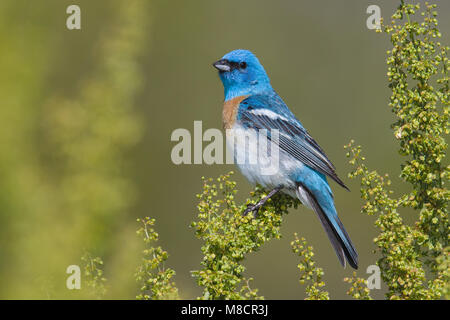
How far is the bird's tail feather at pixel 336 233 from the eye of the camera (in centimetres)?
370

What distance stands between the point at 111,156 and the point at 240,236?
1.54m

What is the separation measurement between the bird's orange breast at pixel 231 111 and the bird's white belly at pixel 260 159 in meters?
0.07

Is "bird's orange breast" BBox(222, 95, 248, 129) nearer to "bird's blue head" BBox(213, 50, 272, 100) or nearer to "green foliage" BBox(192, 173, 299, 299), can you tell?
"bird's blue head" BBox(213, 50, 272, 100)

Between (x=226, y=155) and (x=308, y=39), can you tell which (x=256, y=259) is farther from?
(x=308, y=39)

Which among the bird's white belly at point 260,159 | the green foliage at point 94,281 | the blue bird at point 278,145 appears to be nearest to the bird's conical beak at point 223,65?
the blue bird at point 278,145

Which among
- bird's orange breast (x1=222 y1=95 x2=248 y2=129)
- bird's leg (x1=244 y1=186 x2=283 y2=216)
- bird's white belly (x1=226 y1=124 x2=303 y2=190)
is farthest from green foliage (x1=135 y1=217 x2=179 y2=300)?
bird's orange breast (x1=222 y1=95 x2=248 y2=129)

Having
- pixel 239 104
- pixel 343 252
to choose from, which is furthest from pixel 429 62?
pixel 239 104

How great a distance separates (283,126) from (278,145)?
0.71ft

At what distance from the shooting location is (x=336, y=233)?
12.8ft

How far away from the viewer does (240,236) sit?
2480mm

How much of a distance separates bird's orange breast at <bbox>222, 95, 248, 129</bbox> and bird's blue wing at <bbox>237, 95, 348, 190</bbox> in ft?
0.16

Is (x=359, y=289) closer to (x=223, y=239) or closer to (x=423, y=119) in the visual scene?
(x=223, y=239)

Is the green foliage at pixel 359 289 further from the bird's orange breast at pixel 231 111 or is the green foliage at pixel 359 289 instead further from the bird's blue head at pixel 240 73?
the bird's blue head at pixel 240 73

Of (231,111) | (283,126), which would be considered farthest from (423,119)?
(231,111)
